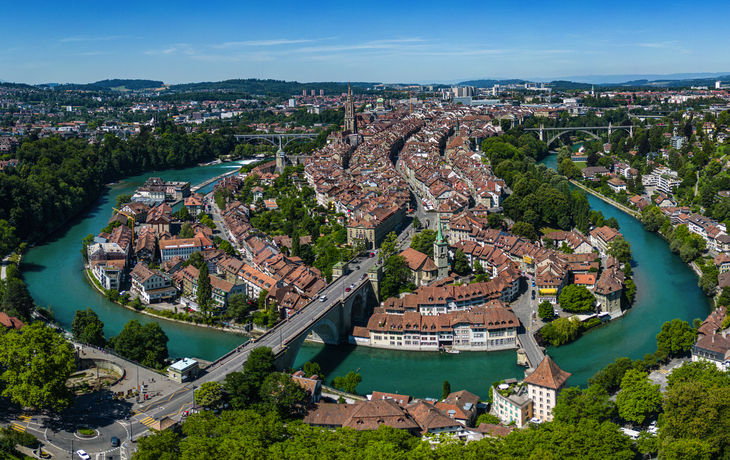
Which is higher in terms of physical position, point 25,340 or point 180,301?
point 25,340

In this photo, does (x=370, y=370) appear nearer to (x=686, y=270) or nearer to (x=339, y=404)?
(x=339, y=404)

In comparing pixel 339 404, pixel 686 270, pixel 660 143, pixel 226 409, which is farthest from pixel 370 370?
pixel 660 143

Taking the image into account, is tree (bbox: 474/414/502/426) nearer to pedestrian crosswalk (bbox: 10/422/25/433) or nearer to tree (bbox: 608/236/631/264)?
pedestrian crosswalk (bbox: 10/422/25/433)

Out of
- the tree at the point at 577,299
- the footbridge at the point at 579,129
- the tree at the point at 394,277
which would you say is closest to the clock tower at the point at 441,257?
the tree at the point at 394,277

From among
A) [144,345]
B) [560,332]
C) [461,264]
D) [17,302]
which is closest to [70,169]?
[17,302]

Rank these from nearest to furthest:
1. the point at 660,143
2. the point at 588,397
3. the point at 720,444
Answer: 1. the point at 720,444
2. the point at 588,397
3. the point at 660,143

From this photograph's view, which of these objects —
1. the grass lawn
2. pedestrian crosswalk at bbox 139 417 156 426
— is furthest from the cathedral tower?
pedestrian crosswalk at bbox 139 417 156 426
